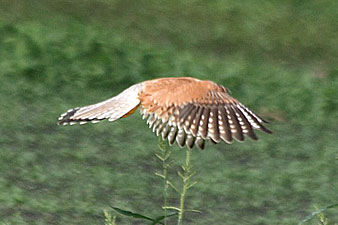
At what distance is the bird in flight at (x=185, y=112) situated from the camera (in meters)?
3.82

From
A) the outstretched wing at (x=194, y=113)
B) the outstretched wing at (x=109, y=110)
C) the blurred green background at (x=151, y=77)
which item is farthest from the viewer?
the blurred green background at (x=151, y=77)

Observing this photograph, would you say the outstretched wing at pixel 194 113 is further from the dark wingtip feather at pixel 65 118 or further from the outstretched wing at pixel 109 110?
the dark wingtip feather at pixel 65 118

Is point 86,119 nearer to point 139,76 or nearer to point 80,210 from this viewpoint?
point 80,210

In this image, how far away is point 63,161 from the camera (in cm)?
622

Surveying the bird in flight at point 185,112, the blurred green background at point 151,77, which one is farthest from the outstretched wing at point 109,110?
the blurred green background at point 151,77

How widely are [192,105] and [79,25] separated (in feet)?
11.5

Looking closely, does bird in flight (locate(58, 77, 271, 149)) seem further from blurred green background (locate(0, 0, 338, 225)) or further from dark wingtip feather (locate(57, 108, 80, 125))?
blurred green background (locate(0, 0, 338, 225))

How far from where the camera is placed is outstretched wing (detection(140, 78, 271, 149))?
3803 mm

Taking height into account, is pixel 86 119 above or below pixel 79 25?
below

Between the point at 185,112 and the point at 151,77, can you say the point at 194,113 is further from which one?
the point at 151,77

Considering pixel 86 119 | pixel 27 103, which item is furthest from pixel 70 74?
pixel 86 119

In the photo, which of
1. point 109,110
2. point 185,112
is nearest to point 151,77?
point 109,110

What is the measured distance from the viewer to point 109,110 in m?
4.35

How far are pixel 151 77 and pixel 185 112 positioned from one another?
318 cm
